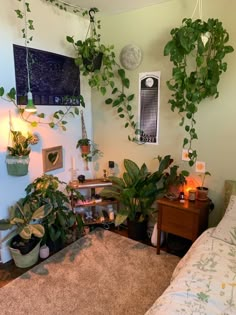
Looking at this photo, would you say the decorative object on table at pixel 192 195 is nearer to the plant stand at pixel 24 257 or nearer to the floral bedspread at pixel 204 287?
the floral bedspread at pixel 204 287

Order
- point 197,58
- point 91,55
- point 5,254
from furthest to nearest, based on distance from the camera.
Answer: point 91,55
point 5,254
point 197,58

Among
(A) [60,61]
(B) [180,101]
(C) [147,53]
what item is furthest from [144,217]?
(A) [60,61]

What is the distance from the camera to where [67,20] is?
256cm

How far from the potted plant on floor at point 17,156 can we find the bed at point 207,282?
1.54 metres

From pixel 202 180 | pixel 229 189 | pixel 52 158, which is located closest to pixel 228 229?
pixel 229 189

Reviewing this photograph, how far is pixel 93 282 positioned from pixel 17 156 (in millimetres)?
1275

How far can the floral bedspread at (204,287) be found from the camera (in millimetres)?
1096

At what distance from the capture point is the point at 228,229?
1707 millimetres

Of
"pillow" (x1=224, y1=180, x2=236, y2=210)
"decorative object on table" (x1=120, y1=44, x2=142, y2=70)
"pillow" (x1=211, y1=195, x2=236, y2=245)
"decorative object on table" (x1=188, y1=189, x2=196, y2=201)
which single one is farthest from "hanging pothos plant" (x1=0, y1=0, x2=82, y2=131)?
"pillow" (x1=211, y1=195, x2=236, y2=245)

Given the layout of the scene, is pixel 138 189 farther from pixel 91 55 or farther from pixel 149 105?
pixel 91 55

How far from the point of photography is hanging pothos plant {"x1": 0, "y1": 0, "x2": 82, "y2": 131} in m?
2.10

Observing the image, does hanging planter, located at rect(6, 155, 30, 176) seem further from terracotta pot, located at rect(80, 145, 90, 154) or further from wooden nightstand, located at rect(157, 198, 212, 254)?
wooden nightstand, located at rect(157, 198, 212, 254)

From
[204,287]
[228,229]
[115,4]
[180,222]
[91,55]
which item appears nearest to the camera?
[204,287]

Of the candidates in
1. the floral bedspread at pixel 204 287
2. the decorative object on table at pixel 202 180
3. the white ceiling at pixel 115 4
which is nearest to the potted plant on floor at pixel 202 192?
the decorative object on table at pixel 202 180
